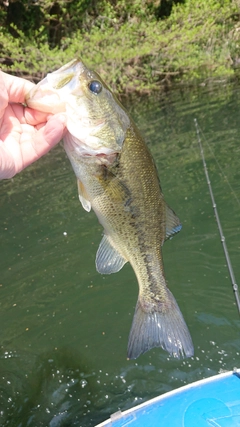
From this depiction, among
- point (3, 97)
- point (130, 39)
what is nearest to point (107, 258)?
point (3, 97)

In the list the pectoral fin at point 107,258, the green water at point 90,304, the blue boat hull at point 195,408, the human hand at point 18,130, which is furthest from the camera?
the green water at point 90,304

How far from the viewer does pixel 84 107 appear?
2.03m

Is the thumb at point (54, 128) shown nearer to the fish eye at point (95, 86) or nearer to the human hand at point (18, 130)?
the human hand at point (18, 130)

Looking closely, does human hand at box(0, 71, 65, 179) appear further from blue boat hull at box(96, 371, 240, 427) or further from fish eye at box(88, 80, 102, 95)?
blue boat hull at box(96, 371, 240, 427)

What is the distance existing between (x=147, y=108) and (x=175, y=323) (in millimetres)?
14893

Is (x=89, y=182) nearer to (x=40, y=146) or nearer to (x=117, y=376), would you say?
(x=40, y=146)

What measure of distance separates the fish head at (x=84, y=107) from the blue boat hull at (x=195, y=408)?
1.99 metres

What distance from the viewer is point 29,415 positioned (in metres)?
3.81

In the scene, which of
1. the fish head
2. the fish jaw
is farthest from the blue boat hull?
the fish jaw

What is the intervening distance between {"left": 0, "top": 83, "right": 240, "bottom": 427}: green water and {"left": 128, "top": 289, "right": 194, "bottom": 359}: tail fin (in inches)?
69.6

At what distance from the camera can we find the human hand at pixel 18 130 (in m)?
2.05

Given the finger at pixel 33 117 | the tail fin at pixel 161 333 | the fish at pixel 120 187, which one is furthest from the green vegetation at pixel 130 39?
the tail fin at pixel 161 333

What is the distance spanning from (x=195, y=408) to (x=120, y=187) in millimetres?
1797

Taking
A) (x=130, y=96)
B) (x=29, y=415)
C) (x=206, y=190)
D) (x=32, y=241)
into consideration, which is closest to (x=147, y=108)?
(x=130, y=96)
